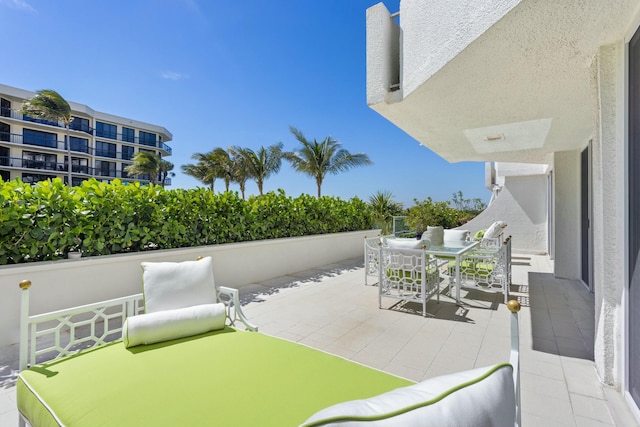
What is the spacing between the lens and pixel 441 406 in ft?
2.59

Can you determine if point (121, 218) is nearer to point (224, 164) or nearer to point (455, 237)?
point (455, 237)

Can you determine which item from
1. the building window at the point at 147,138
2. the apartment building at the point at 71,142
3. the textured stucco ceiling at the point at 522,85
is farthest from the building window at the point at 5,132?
the textured stucco ceiling at the point at 522,85

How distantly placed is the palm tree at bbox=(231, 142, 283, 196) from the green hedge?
1270cm

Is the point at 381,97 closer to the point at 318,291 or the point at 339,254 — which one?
the point at 318,291

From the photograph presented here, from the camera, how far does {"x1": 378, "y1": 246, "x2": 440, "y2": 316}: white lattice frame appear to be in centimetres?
466

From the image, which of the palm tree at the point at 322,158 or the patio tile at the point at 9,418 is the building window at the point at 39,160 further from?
the patio tile at the point at 9,418

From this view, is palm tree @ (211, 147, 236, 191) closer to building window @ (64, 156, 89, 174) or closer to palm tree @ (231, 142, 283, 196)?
palm tree @ (231, 142, 283, 196)

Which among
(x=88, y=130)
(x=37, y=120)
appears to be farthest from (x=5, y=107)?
(x=88, y=130)

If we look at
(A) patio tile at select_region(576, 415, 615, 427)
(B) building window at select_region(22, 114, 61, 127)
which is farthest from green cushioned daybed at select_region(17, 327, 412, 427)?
(B) building window at select_region(22, 114, 61, 127)

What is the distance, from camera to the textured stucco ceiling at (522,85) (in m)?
2.42

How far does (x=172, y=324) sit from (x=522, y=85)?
4483 millimetres

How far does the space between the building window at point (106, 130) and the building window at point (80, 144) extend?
1.91 metres

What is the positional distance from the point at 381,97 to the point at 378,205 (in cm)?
1196

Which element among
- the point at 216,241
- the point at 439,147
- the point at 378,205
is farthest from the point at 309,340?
the point at 378,205
